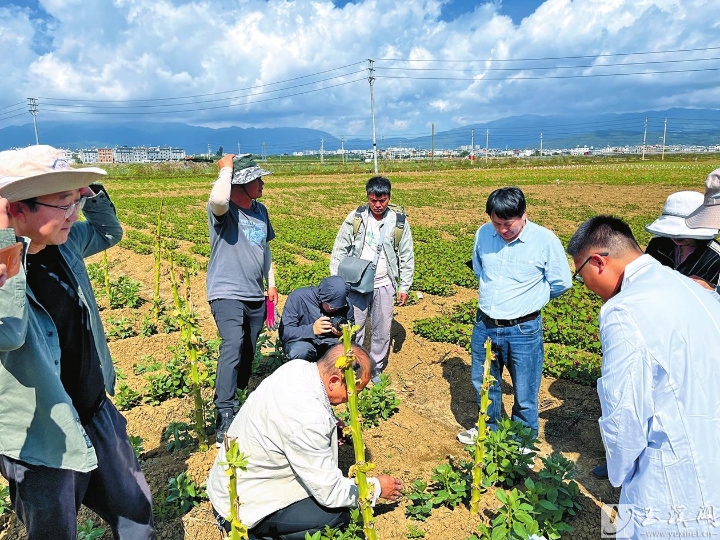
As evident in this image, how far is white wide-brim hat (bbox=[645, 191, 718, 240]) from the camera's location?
3.24 metres

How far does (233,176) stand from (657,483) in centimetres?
327

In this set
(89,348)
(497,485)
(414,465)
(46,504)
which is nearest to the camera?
(46,504)

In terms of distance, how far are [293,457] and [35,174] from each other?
168 cm

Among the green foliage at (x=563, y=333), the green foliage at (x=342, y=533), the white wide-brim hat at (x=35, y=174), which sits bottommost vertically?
the green foliage at (x=563, y=333)

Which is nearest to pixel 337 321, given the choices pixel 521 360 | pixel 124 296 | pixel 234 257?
pixel 234 257

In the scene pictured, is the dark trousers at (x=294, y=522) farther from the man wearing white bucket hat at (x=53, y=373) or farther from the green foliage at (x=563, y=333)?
the green foliage at (x=563, y=333)

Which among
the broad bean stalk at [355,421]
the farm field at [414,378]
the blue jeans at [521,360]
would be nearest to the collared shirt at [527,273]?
the blue jeans at [521,360]

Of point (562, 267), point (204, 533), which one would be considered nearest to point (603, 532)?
point (562, 267)

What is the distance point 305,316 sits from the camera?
413cm

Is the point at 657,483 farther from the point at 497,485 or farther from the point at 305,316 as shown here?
the point at 305,316

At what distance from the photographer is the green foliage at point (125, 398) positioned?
4.43m

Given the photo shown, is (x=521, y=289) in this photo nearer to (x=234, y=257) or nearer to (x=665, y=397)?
(x=665, y=397)

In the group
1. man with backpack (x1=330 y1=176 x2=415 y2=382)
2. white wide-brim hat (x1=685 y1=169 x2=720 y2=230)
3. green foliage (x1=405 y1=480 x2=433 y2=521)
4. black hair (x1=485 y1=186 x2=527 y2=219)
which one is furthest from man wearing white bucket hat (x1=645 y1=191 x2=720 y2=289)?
green foliage (x1=405 y1=480 x2=433 y2=521)

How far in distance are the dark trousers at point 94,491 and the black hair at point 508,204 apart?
262 centimetres
